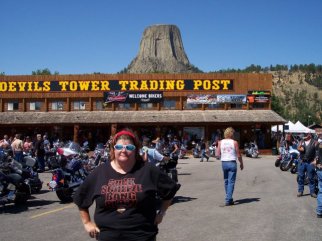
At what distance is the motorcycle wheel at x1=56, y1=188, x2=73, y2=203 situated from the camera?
11258mm

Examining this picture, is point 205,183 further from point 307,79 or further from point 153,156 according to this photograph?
point 307,79

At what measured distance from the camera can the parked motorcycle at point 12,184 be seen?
10328 millimetres

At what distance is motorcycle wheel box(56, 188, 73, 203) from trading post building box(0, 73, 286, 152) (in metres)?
26.3

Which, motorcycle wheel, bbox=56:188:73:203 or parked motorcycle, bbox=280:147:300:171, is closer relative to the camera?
motorcycle wheel, bbox=56:188:73:203

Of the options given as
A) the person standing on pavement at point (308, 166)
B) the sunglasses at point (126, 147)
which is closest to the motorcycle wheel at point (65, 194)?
the person standing on pavement at point (308, 166)

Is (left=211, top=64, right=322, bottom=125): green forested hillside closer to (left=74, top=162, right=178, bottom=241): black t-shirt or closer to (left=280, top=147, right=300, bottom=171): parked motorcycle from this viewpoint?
(left=280, top=147, right=300, bottom=171): parked motorcycle

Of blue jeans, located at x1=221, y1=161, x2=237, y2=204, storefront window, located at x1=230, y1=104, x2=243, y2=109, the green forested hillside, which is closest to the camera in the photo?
blue jeans, located at x1=221, y1=161, x2=237, y2=204

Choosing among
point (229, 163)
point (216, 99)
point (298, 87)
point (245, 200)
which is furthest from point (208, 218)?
point (298, 87)

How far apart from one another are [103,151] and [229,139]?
5.83 metres

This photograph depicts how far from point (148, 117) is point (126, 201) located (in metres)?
35.0

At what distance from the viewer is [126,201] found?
12.1ft

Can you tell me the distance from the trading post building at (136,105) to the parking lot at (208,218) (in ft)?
84.9

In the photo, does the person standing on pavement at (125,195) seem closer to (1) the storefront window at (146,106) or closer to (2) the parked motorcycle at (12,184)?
(2) the parked motorcycle at (12,184)

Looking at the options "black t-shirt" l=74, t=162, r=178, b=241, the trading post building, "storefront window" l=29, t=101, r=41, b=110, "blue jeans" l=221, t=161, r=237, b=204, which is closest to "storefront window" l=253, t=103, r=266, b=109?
the trading post building
